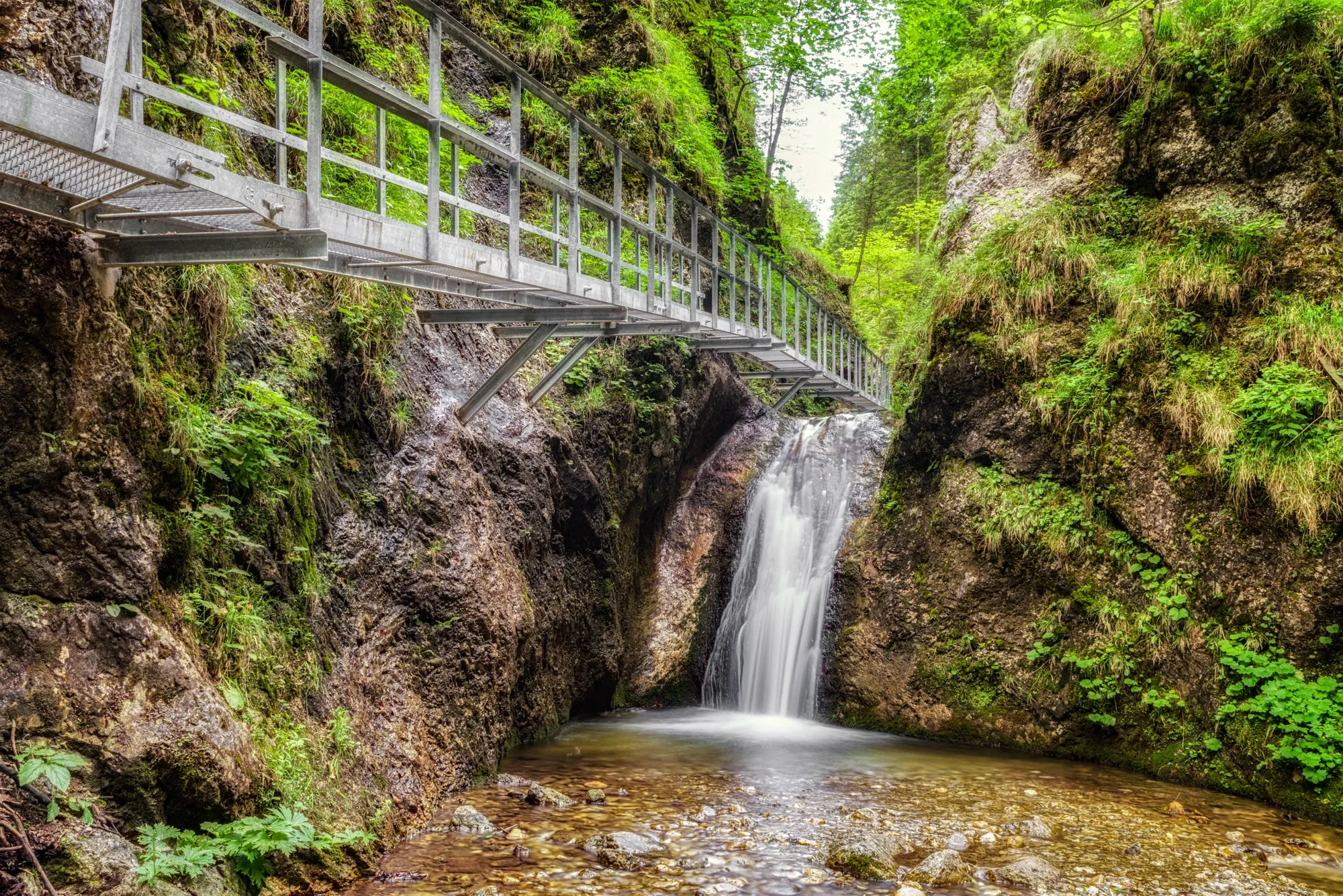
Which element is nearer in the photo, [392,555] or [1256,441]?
[392,555]

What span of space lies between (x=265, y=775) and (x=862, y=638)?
756 cm

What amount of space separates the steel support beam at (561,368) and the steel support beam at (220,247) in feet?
14.8

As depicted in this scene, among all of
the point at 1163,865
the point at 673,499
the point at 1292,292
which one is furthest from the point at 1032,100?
the point at 1163,865

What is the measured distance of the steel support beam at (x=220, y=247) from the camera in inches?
153

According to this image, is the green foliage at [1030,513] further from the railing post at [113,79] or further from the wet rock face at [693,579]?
the railing post at [113,79]

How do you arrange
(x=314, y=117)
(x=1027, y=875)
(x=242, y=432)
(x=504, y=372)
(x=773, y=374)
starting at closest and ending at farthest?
(x=314, y=117), (x=242, y=432), (x=1027, y=875), (x=504, y=372), (x=773, y=374)

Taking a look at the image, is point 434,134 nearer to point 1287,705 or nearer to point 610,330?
point 610,330

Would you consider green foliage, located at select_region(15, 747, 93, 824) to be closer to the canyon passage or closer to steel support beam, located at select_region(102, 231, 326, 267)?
the canyon passage

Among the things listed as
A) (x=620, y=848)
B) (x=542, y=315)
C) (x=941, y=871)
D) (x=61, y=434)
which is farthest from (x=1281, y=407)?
(x=61, y=434)

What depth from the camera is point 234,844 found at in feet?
12.8

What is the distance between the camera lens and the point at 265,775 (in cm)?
434

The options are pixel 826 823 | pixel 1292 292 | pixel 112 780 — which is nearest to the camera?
pixel 112 780

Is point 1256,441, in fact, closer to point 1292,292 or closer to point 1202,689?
point 1292,292

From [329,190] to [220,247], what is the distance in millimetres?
3872
